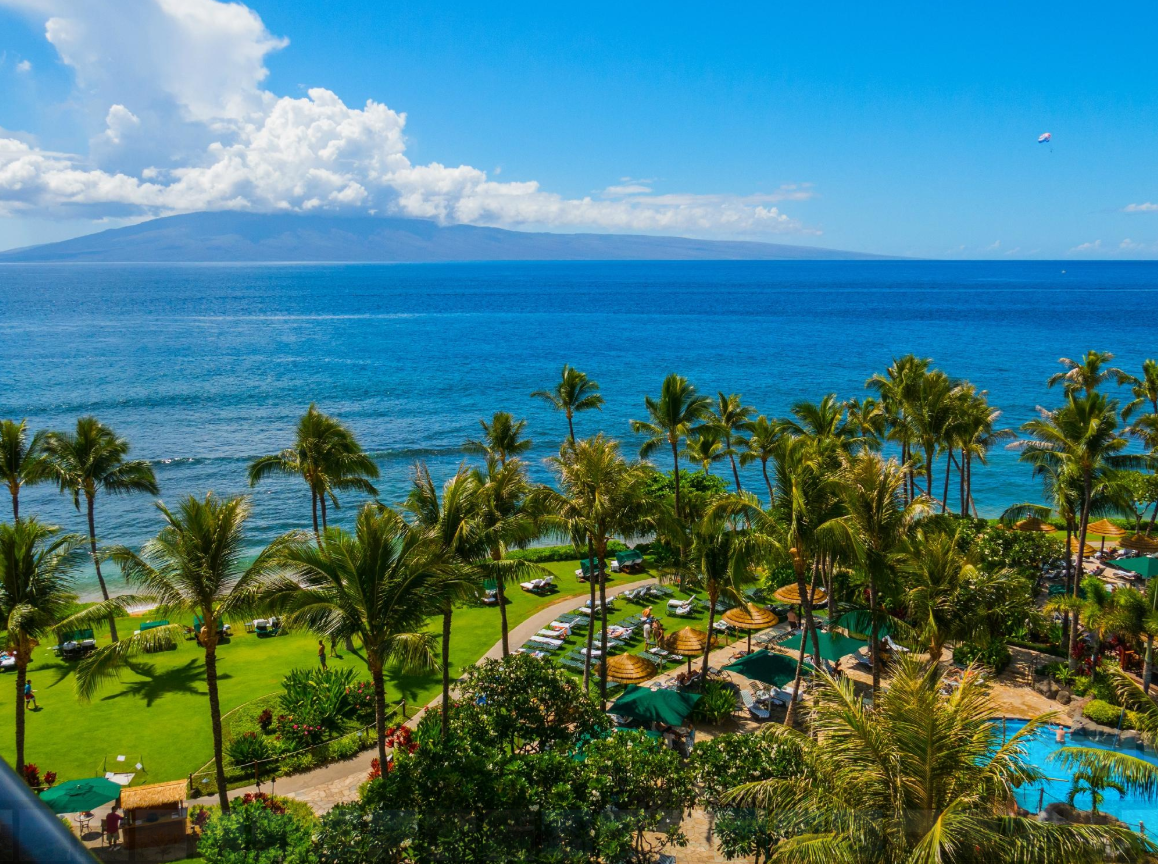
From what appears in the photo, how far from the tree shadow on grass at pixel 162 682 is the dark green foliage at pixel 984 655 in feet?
79.8

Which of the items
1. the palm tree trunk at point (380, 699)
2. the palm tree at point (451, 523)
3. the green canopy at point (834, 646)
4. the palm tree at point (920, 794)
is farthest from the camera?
the green canopy at point (834, 646)

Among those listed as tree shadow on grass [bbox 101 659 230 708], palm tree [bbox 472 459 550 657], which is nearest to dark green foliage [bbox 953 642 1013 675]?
palm tree [bbox 472 459 550 657]

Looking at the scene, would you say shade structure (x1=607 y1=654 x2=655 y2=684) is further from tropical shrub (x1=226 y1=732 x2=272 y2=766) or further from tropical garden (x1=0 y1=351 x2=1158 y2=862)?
tropical shrub (x1=226 y1=732 x2=272 y2=766)

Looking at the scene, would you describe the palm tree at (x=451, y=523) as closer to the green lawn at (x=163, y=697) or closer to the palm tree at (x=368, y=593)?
the palm tree at (x=368, y=593)

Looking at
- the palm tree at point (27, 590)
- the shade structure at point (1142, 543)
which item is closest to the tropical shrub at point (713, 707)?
→ the palm tree at point (27, 590)

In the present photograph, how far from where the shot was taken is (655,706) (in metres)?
21.9

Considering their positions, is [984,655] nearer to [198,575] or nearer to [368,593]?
[368,593]

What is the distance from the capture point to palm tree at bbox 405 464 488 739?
2117 centimetres

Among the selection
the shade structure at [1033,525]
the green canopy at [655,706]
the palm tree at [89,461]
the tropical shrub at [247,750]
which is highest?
the palm tree at [89,461]

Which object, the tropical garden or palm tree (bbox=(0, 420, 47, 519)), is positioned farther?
palm tree (bbox=(0, 420, 47, 519))

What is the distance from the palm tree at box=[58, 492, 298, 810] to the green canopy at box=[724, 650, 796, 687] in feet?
45.4

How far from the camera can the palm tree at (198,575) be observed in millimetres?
17406

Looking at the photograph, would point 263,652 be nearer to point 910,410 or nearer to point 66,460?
point 66,460

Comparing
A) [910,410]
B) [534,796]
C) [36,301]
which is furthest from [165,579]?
[36,301]
